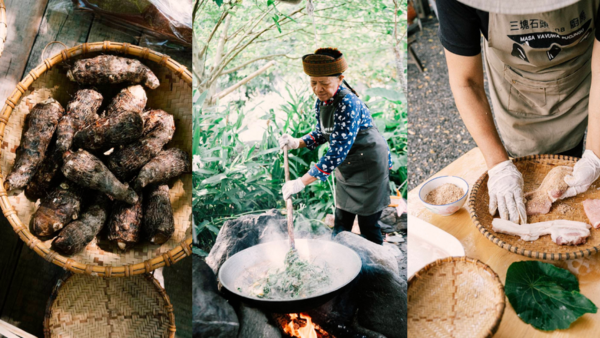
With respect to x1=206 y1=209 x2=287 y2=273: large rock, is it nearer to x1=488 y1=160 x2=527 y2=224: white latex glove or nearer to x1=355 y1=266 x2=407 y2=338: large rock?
x1=355 y1=266 x2=407 y2=338: large rock

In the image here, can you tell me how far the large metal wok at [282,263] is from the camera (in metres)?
1.15

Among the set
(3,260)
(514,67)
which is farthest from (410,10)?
(3,260)

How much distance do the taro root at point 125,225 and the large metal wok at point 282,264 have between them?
473mm

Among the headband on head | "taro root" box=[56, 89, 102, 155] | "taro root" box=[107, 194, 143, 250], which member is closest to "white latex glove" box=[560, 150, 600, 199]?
the headband on head

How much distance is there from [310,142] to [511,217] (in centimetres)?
62

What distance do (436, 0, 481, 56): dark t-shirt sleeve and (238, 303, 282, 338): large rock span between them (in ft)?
3.24

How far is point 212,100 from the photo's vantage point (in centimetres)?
125

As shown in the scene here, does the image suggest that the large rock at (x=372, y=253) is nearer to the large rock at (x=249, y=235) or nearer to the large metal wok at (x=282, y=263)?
the large metal wok at (x=282, y=263)

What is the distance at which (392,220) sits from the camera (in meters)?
1.19

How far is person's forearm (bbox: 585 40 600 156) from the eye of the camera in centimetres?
130

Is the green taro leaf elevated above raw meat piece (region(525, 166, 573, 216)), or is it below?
A: below

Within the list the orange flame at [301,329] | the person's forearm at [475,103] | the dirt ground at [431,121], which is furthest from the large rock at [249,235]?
the dirt ground at [431,121]

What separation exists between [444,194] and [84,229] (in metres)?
1.20

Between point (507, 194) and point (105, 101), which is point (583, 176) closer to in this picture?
point (507, 194)
